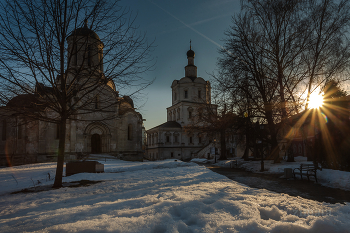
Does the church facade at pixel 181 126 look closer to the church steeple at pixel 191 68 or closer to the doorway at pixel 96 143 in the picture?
the church steeple at pixel 191 68

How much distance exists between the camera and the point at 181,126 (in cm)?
5338

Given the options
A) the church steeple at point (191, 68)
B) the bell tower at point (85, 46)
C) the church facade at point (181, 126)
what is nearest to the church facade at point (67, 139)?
the bell tower at point (85, 46)

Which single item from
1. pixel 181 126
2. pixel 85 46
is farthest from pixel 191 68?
pixel 85 46

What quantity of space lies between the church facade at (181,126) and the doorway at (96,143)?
19.9 meters

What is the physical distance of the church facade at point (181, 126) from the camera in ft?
169

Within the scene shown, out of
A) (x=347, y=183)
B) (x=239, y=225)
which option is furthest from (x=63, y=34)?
(x=347, y=183)

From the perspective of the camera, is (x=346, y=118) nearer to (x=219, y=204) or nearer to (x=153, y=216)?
(x=219, y=204)

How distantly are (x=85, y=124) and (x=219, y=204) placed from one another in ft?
90.8

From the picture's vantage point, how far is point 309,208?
4.22m

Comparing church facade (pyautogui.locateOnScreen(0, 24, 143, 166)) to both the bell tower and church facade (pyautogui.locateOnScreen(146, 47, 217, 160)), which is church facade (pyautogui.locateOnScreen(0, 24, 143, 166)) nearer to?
the bell tower

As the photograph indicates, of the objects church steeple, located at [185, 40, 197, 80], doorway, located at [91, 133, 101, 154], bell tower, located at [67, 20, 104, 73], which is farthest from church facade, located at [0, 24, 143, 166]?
church steeple, located at [185, 40, 197, 80]

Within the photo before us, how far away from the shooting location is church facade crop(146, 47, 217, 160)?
51.6 m

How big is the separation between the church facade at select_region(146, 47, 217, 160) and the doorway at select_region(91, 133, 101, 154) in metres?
19.9

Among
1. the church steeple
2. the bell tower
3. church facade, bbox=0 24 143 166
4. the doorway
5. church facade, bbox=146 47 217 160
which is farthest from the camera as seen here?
the church steeple
